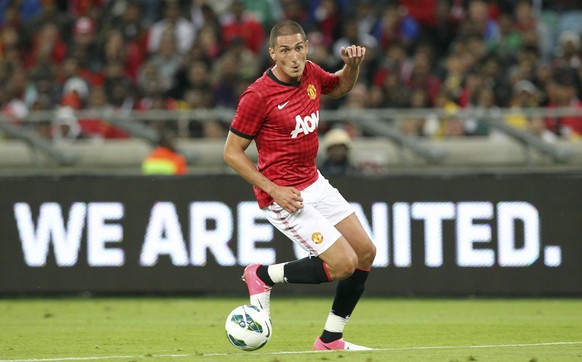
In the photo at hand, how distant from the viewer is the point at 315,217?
27.2ft

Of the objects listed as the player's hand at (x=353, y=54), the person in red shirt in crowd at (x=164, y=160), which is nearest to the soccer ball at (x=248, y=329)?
the player's hand at (x=353, y=54)

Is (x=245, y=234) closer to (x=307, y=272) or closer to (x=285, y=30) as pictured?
(x=307, y=272)

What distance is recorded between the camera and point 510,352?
830cm

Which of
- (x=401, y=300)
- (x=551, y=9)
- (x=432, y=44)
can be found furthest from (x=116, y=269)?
(x=551, y=9)

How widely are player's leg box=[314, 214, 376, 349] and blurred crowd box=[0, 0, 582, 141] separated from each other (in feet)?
19.3

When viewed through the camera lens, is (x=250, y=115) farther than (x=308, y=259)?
No

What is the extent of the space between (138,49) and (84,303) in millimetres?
6177

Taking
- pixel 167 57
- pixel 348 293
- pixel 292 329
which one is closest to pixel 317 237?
pixel 348 293

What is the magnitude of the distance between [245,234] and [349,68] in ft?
15.5

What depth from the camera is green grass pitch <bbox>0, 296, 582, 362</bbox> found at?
27.1 ft

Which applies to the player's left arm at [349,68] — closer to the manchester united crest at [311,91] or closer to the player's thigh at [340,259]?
the manchester united crest at [311,91]

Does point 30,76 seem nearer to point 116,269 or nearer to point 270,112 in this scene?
point 116,269

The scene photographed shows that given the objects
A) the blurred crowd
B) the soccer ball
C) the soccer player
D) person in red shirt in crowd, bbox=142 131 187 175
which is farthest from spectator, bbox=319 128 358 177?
the soccer ball

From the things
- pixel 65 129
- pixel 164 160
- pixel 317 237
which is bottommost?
pixel 164 160
